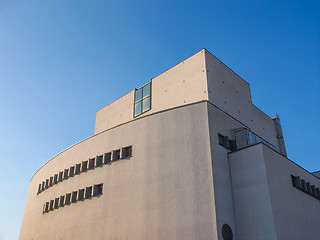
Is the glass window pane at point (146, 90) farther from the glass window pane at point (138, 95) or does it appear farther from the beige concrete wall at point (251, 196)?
the beige concrete wall at point (251, 196)

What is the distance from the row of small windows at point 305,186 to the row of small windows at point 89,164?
12.2 metres

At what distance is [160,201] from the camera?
20250mm

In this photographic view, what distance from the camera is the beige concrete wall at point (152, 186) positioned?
19203 mm

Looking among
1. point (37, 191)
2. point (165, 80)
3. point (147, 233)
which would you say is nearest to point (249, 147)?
point (147, 233)

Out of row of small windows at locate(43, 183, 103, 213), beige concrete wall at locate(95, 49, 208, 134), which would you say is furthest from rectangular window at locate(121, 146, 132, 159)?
beige concrete wall at locate(95, 49, 208, 134)

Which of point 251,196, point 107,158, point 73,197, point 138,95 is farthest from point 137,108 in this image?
point 251,196

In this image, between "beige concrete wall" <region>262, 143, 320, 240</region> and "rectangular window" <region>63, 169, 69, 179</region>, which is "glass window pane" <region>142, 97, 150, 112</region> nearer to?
"rectangular window" <region>63, 169, 69, 179</region>

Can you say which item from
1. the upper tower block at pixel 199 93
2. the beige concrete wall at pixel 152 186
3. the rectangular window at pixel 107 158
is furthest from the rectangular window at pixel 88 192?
the upper tower block at pixel 199 93

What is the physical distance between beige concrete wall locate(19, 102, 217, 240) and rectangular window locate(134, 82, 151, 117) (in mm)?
5287

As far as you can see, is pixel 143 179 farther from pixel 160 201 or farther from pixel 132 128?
pixel 132 128

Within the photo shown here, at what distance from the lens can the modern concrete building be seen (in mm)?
19197

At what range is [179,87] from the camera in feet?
92.3

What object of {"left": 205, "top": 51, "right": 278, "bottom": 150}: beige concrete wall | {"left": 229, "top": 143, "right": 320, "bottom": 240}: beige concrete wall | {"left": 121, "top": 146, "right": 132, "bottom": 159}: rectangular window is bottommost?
{"left": 229, "top": 143, "right": 320, "bottom": 240}: beige concrete wall

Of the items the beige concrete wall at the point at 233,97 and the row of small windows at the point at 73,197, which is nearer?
the row of small windows at the point at 73,197
